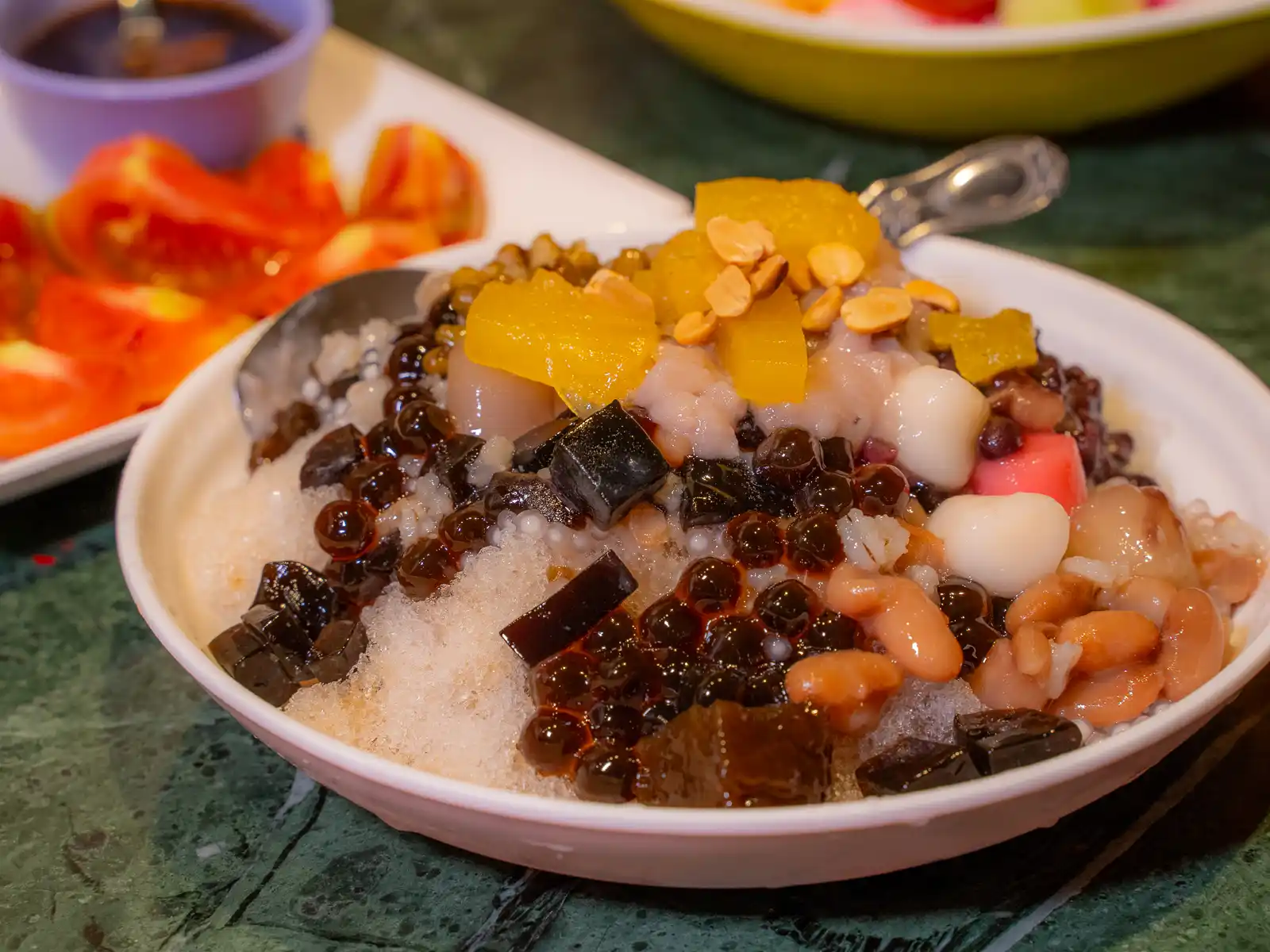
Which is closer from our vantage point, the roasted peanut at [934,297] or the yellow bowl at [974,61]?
the roasted peanut at [934,297]

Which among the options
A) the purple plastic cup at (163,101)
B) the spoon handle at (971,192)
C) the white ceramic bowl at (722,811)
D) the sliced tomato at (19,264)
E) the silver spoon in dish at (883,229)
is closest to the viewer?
the white ceramic bowl at (722,811)

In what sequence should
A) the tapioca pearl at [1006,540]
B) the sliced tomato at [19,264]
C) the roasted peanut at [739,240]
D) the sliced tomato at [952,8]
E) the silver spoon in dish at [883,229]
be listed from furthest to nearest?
the sliced tomato at [952,8] < the sliced tomato at [19,264] < the silver spoon in dish at [883,229] < the roasted peanut at [739,240] < the tapioca pearl at [1006,540]

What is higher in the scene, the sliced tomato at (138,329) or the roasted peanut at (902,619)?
the roasted peanut at (902,619)

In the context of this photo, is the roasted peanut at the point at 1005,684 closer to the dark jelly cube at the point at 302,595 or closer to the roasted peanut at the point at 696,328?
the roasted peanut at the point at 696,328

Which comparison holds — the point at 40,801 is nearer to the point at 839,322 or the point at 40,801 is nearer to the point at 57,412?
the point at 57,412

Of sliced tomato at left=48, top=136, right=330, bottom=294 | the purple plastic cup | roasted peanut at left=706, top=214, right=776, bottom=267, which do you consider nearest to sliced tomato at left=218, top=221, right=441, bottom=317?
sliced tomato at left=48, top=136, right=330, bottom=294

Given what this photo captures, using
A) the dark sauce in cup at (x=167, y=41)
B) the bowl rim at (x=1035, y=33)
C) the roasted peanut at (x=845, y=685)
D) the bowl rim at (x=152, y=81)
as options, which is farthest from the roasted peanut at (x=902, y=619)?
the dark sauce in cup at (x=167, y=41)

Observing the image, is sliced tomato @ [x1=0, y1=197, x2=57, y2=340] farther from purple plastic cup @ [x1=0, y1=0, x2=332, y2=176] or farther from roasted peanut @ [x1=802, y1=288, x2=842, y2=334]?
roasted peanut @ [x1=802, y1=288, x2=842, y2=334]
